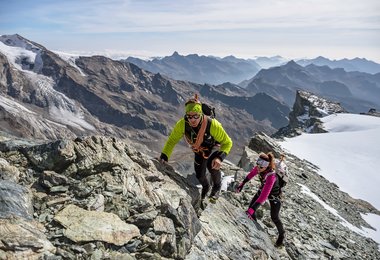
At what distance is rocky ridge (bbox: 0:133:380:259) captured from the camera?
804 cm

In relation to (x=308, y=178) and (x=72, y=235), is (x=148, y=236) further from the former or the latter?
(x=308, y=178)

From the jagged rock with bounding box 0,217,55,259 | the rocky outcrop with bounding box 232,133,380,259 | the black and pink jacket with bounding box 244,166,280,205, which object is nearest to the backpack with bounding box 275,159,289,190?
the black and pink jacket with bounding box 244,166,280,205

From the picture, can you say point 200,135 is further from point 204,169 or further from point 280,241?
point 280,241

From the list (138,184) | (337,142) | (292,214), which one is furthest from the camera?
(337,142)

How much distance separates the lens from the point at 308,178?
3788cm

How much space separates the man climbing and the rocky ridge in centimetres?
96

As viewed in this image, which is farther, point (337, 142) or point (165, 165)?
point (337, 142)

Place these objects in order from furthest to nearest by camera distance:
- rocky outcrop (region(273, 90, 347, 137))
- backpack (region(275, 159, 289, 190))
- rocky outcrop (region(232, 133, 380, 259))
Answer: rocky outcrop (region(273, 90, 347, 137)) → rocky outcrop (region(232, 133, 380, 259)) → backpack (region(275, 159, 289, 190))

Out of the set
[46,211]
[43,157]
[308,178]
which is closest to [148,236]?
[46,211]

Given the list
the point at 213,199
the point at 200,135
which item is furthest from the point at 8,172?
A: the point at 213,199

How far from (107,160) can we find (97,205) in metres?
2.00

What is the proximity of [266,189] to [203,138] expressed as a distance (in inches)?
147

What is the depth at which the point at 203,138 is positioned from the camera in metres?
12.4

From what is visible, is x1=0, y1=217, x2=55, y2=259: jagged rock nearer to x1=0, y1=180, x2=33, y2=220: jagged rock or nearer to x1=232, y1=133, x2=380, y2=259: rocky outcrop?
x1=0, y1=180, x2=33, y2=220: jagged rock
